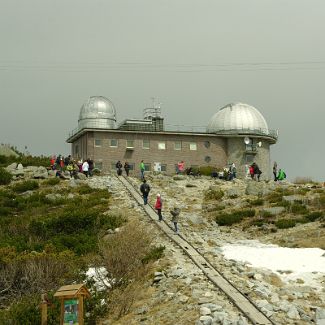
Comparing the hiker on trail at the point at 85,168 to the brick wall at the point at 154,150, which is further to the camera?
the brick wall at the point at 154,150

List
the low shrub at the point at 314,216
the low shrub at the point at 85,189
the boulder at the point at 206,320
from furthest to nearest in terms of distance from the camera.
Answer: the low shrub at the point at 85,189
the low shrub at the point at 314,216
the boulder at the point at 206,320

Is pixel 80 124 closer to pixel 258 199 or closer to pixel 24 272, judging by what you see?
pixel 258 199

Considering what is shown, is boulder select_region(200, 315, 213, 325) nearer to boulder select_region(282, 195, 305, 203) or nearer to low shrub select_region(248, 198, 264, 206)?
low shrub select_region(248, 198, 264, 206)

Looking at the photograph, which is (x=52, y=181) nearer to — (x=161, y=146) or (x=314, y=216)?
(x=314, y=216)

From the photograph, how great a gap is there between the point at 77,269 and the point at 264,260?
639 cm

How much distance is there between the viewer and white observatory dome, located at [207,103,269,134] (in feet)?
194

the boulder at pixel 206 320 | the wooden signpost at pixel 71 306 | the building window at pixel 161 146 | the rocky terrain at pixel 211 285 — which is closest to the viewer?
the wooden signpost at pixel 71 306

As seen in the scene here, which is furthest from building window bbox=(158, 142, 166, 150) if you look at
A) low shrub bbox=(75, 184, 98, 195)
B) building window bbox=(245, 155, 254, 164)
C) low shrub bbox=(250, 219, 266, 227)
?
low shrub bbox=(250, 219, 266, 227)

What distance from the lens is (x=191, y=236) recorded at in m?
25.9

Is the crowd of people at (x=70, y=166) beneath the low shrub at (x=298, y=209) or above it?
above

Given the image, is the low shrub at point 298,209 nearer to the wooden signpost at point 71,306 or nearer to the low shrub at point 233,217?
the low shrub at point 233,217

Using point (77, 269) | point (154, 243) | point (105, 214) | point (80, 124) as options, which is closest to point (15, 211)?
point (105, 214)

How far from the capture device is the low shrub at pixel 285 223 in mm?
29094

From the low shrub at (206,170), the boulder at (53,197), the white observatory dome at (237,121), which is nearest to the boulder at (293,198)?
the boulder at (53,197)
